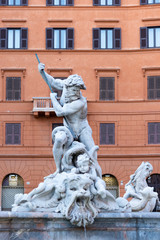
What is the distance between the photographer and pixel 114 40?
41.4 meters

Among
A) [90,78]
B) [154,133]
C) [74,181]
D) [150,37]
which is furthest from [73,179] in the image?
[150,37]

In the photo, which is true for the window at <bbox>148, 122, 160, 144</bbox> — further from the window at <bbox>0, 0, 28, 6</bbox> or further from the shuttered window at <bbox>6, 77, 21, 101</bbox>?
the window at <bbox>0, 0, 28, 6</bbox>

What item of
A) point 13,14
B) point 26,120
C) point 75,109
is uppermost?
point 13,14

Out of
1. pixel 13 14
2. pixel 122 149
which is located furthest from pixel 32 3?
pixel 122 149

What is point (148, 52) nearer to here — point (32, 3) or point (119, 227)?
point (32, 3)

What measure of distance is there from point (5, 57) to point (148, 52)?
934 centimetres

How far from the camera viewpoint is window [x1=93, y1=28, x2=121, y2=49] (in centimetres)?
4150

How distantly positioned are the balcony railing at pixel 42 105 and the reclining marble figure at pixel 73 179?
2695 centimetres

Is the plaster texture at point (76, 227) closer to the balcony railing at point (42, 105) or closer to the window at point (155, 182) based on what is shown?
the window at point (155, 182)

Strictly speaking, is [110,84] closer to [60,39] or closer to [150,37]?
[150,37]

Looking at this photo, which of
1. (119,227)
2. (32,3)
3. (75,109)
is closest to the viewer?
(119,227)

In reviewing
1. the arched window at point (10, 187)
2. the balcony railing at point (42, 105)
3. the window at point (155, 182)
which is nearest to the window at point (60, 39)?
the balcony railing at point (42, 105)

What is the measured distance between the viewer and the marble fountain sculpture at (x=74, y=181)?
1047 cm

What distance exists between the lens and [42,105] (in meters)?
40.0
